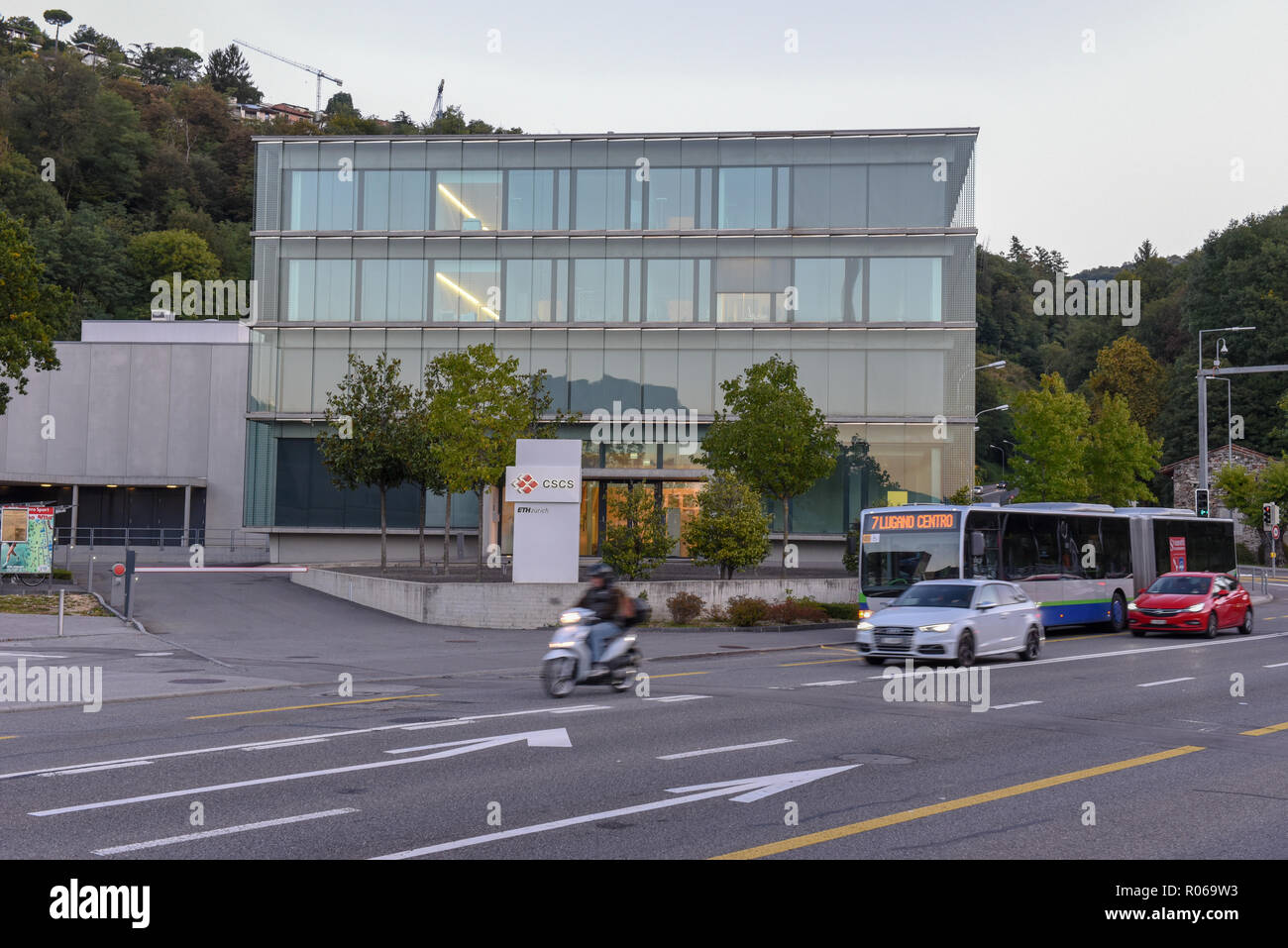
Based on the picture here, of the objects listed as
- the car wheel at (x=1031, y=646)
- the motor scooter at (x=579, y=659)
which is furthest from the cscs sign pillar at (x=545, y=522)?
the motor scooter at (x=579, y=659)

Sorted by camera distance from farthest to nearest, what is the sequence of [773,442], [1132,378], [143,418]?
[1132,378] < [143,418] < [773,442]

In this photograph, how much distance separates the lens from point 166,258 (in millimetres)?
90062

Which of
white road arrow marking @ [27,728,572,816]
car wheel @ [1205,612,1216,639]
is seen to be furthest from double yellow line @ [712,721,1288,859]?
car wheel @ [1205,612,1216,639]

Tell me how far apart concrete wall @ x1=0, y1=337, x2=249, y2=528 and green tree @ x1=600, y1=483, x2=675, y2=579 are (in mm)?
32783

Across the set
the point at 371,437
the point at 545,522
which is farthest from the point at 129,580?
the point at 371,437

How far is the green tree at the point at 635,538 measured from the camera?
31.4 metres

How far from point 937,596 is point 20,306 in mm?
25570

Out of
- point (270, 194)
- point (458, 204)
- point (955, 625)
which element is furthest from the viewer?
point (270, 194)

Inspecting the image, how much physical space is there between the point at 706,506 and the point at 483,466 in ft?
23.1

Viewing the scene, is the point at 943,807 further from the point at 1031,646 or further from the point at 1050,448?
the point at 1050,448

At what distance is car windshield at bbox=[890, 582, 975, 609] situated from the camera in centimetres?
2156

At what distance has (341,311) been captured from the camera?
169ft

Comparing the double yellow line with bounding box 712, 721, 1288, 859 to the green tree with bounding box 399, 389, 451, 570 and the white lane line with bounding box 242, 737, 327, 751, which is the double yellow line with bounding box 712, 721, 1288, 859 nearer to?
the white lane line with bounding box 242, 737, 327, 751
